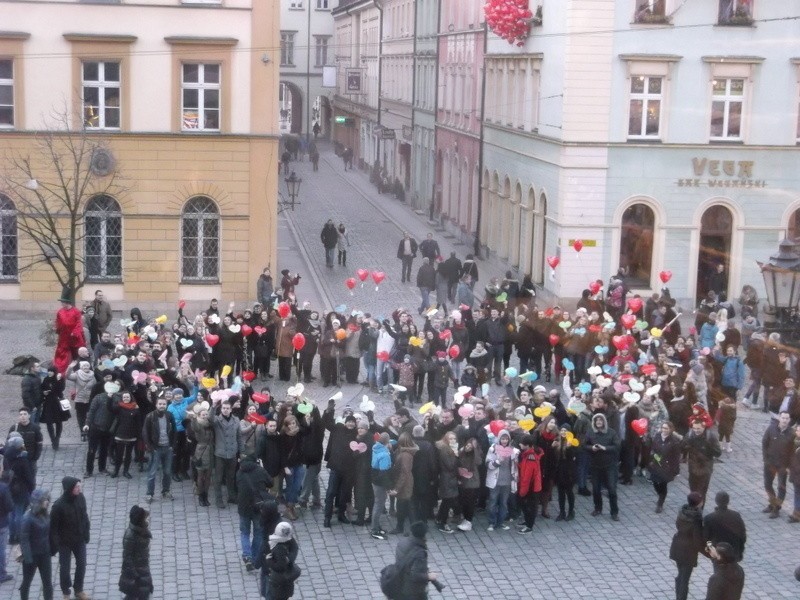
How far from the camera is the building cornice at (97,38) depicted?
31.2 metres

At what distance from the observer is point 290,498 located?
58.0 feet

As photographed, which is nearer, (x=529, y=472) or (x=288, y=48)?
(x=529, y=472)

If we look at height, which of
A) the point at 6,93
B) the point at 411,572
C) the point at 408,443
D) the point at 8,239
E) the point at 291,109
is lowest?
the point at 411,572

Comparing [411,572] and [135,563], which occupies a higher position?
[411,572]

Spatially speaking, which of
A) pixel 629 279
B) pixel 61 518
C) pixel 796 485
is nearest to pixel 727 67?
pixel 629 279

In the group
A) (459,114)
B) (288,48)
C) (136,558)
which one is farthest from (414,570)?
(288,48)

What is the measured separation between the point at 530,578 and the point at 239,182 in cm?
1833

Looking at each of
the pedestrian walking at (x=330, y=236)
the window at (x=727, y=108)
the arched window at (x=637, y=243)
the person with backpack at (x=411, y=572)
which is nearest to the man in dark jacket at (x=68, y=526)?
the person with backpack at (x=411, y=572)

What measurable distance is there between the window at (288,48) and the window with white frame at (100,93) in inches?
2609

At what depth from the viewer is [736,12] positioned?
33406 mm

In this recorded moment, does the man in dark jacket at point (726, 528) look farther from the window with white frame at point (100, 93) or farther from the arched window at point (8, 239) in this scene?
the arched window at point (8, 239)

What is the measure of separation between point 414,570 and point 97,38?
21.4 metres

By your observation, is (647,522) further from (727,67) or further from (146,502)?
(727,67)

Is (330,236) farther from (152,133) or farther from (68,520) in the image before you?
(68,520)
